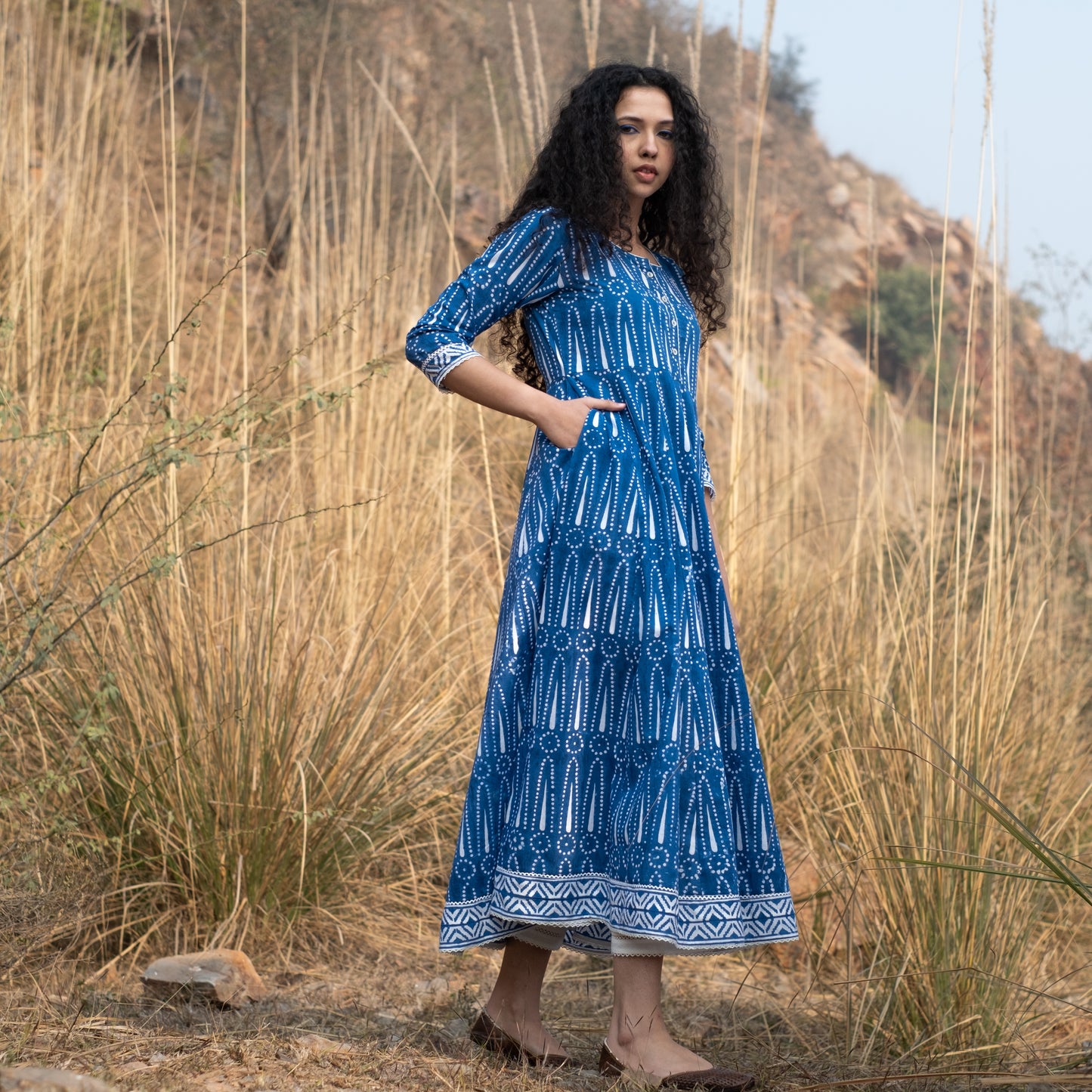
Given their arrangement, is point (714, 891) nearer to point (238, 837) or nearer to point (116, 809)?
point (238, 837)

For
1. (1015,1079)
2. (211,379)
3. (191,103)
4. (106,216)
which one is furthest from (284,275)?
(191,103)

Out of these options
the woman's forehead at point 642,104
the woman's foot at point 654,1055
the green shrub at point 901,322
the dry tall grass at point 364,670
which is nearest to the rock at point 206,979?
the dry tall grass at point 364,670

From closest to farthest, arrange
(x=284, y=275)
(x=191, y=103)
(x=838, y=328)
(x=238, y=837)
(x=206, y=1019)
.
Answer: (x=206, y=1019) → (x=238, y=837) → (x=284, y=275) → (x=191, y=103) → (x=838, y=328)

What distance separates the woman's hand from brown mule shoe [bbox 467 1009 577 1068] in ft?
3.15

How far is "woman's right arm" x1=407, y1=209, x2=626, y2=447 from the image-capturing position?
2023mm

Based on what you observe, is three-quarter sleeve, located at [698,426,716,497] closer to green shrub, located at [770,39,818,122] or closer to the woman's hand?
the woman's hand

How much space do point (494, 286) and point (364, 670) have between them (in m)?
1.13

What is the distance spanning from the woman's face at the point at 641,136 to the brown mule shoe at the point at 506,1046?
142 cm

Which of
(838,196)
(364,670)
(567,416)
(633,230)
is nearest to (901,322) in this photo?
(838,196)

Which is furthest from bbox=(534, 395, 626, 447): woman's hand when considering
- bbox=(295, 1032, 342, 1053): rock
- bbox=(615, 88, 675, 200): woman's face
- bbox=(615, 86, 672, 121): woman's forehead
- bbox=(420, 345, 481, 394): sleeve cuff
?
bbox=(295, 1032, 342, 1053): rock

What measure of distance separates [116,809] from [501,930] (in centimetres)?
103

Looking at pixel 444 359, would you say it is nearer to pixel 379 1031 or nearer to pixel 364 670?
pixel 364 670

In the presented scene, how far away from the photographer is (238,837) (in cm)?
261

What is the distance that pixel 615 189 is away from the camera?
7.05ft
